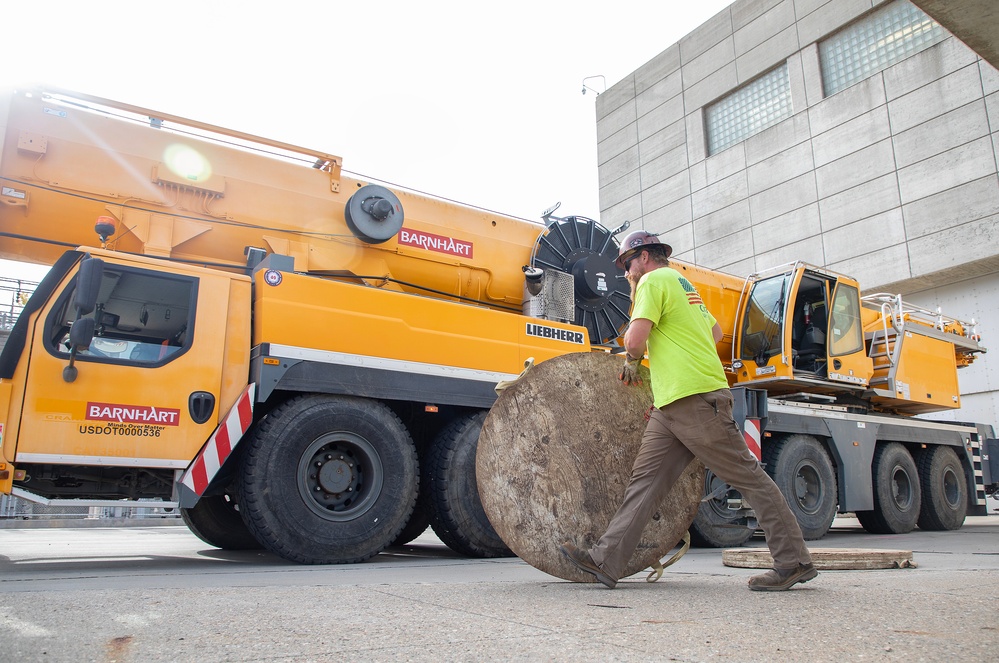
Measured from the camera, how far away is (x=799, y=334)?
30.1 ft

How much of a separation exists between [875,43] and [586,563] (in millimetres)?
20870

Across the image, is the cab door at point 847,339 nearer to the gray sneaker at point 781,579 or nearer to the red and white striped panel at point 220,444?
the gray sneaker at point 781,579

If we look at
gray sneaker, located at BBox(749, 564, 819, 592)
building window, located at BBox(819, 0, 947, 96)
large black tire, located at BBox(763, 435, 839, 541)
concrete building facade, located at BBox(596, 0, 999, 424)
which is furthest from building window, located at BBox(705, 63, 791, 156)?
gray sneaker, located at BBox(749, 564, 819, 592)

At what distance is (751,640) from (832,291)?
790 cm

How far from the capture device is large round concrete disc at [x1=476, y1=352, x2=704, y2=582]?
12.3 ft

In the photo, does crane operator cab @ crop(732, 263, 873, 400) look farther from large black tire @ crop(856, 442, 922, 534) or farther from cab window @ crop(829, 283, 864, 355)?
large black tire @ crop(856, 442, 922, 534)

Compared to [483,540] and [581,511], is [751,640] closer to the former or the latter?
[581,511]

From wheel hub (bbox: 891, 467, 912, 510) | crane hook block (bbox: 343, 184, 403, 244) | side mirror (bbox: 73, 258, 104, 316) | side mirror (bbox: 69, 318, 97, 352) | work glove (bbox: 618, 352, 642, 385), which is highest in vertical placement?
crane hook block (bbox: 343, 184, 403, 244)

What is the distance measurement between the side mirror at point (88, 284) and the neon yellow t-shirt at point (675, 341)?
3154 millimetres

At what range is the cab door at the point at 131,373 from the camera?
175 inches

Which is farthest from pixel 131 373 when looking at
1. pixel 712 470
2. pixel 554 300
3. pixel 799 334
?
pixel 799 334

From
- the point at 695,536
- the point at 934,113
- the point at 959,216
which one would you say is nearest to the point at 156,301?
the point at 695,536

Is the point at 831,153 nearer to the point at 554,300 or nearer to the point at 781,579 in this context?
the point at 554,300

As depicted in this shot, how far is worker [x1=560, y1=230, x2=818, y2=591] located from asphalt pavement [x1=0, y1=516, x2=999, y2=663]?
142 mm
